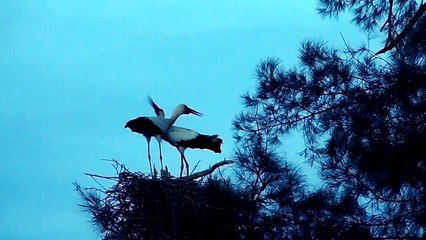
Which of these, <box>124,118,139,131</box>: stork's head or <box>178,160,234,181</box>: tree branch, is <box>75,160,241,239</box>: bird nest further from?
<box>124,118,139,131</box>: stork's head

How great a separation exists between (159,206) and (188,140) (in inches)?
76.0

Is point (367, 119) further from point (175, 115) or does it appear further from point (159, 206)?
point (175, 115)

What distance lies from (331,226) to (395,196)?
394mm

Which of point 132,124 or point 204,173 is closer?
point 204,173

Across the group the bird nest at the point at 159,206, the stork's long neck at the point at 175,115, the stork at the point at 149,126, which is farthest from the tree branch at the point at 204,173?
the stork's long neck at the point at 175,115

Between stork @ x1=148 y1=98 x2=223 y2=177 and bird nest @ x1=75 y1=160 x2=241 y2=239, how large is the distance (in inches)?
55.3

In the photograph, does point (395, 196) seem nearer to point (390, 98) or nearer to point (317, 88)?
point (390, 98)

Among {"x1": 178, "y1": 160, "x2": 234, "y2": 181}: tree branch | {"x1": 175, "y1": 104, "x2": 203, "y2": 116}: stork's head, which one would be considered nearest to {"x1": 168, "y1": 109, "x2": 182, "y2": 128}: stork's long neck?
{"x1": 175, "y1": 104, "x2": 203, "y2": 116}: stork's head

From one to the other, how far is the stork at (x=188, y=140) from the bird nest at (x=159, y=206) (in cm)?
140

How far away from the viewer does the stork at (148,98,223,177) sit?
8031 millimetres

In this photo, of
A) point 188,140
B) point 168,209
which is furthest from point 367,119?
point 188,140

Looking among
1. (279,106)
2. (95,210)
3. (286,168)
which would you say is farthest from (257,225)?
(95,210)

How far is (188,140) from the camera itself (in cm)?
810

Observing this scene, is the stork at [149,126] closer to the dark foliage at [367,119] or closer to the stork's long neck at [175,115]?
the stork's long neck at [175,115]
